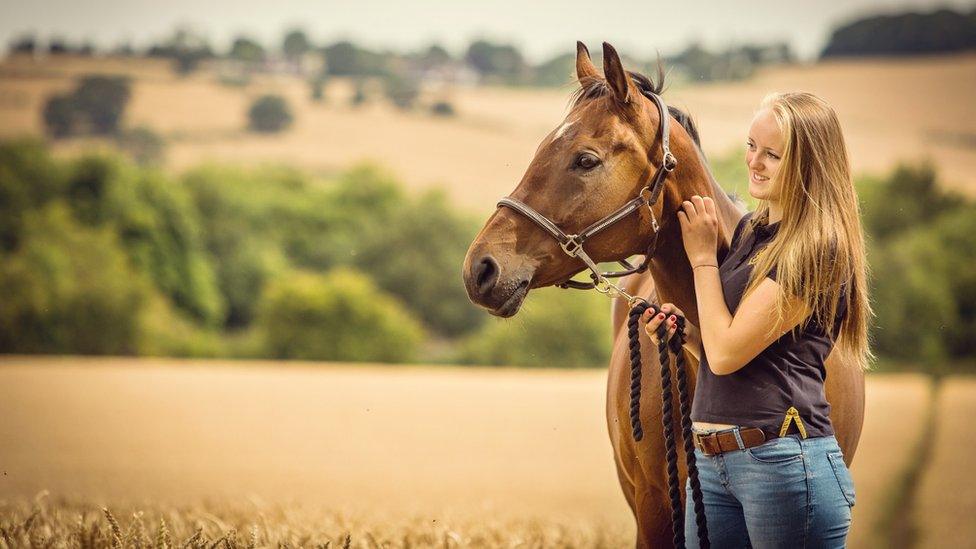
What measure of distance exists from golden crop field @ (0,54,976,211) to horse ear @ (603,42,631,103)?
62.5 m

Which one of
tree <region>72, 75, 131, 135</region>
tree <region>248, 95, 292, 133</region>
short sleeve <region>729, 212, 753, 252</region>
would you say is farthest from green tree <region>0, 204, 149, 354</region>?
tree <region>248, 95, 292, 133</region>

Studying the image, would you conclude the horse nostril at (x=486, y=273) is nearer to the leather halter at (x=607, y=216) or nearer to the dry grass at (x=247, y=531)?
the leather halter at (x=607, y=216)

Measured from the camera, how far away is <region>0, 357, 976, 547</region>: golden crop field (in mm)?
9516

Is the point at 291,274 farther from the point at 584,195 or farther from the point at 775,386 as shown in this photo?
the point at 775,386

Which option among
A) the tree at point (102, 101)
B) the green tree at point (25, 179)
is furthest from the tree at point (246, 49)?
the green tree at point (25, 179)

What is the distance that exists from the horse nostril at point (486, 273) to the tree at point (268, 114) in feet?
289

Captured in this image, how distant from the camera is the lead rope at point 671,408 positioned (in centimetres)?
321

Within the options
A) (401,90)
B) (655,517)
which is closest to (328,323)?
(655,517)

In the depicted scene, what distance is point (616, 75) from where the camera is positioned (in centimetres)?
328

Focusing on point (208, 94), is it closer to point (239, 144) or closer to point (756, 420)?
point (239, 144)

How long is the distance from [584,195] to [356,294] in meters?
37.3

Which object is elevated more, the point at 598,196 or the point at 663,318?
the point at 598,196

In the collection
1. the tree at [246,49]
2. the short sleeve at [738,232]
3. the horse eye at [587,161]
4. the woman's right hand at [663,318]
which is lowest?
the woman's right hand at [663,318]

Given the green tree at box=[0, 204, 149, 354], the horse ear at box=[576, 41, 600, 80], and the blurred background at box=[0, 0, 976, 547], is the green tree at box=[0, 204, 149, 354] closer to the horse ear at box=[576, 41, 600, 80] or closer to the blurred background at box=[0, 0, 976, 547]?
the blurred background at box=[0, 0, 976, 547]
